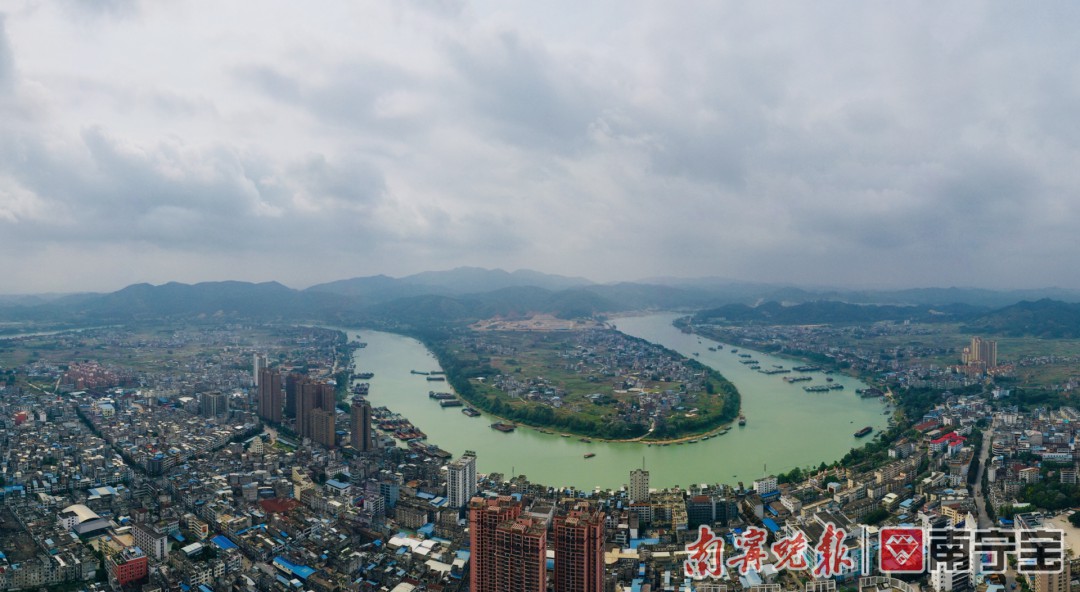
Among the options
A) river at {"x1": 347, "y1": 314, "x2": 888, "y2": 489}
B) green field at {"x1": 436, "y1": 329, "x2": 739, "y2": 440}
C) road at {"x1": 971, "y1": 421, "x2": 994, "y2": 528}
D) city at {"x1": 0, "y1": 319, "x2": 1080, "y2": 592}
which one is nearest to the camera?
city at {"x1": 0, "y1": 319, "x2": 1080, "y2": 592}

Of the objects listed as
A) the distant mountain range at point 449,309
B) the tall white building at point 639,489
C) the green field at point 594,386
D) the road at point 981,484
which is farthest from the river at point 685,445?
the distant mountain range at point 449,309

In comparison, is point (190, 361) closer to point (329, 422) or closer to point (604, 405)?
point (329, 422)

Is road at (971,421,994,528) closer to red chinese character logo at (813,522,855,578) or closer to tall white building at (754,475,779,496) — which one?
tall white building at (754,475,779,496)

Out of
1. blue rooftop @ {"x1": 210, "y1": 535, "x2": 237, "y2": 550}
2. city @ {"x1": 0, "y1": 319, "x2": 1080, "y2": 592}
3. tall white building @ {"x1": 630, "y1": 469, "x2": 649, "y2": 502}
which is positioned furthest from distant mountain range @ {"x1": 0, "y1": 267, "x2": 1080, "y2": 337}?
blue rooftop @ {"x1": 210, "y1": 535, "x2": 237, "y2": 550}

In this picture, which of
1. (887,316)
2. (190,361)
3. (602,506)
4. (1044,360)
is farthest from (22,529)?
(887,316)

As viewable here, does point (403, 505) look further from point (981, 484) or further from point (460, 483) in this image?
point (981, 484)

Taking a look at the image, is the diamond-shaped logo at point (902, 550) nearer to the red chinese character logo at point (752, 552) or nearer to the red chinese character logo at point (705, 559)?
the red chinese character logo at point (752, 552)
